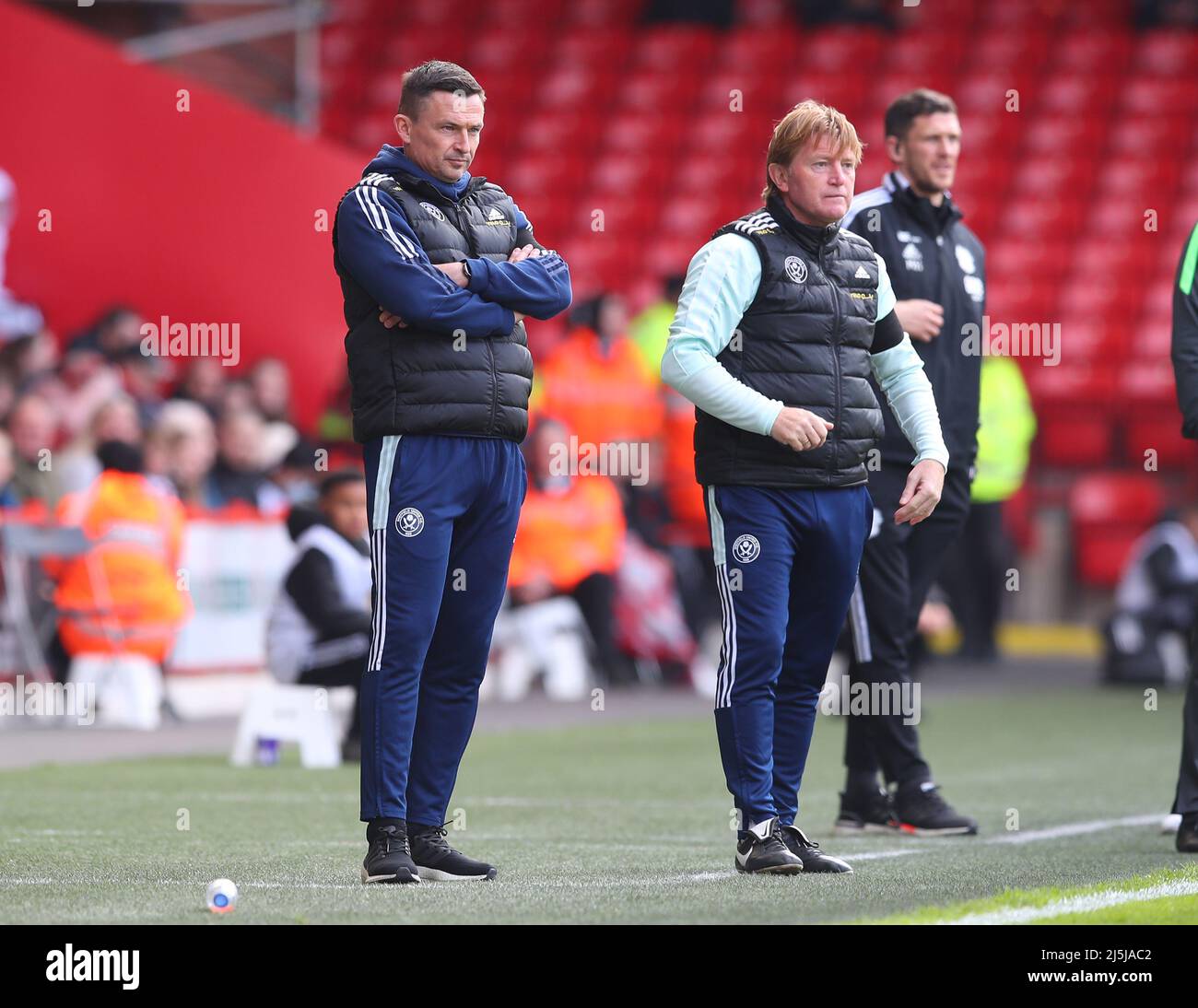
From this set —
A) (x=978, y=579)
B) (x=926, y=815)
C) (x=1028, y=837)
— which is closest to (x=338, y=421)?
(x=978, y=579)

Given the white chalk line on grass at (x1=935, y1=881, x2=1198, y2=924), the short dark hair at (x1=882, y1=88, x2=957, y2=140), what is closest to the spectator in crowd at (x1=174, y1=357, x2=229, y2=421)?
the short dark hair at (x1=882, y1=88, x2=957, y2=140)

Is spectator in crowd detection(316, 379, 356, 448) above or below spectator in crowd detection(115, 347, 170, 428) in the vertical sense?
below

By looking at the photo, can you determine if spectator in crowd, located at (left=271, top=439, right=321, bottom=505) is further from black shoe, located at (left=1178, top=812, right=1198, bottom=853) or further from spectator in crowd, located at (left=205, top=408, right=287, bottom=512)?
black shoe, located at (left=1178, top=812, right=1198, bottom=853)

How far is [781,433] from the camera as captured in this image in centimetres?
598

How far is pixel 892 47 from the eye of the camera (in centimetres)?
2280

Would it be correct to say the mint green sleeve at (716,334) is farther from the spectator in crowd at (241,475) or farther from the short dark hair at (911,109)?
the spectator in crowd at (241,475)

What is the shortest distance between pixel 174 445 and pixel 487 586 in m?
7.02

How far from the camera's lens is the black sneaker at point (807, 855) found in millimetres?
6098

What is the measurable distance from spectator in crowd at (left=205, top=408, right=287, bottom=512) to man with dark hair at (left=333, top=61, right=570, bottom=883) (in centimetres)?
736

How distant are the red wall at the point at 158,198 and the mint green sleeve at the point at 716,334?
→ 30.2 ft

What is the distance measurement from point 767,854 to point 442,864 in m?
0.85

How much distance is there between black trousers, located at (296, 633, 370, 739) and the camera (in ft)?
33.2
